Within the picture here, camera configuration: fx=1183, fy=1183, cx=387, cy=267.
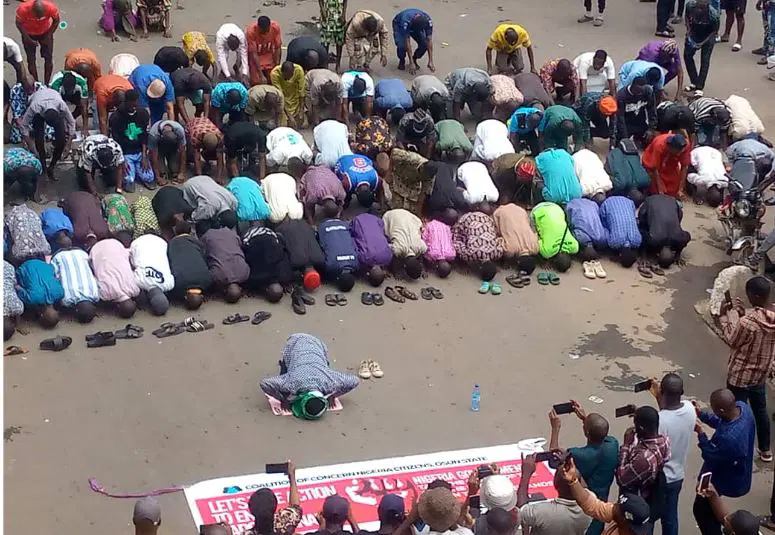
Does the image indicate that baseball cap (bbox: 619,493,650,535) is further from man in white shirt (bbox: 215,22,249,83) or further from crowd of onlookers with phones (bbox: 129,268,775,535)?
man in white shirt (bbox: 215,22,249,83)

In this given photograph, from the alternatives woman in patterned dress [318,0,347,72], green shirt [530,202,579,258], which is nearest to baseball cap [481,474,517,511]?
green shirt [530,202,579,258]

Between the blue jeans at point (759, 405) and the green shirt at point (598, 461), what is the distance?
163cm

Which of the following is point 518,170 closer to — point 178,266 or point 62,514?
point 178,266

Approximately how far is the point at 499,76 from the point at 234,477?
6820 millimetres

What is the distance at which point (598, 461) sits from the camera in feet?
20.8

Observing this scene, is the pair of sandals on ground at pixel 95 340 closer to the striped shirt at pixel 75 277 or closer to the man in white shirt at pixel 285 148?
the striped shirt at pixel 75 277

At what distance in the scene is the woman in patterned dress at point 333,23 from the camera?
13.8 m

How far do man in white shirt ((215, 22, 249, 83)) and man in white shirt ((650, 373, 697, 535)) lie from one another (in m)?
7.71

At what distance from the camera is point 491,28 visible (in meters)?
16.0

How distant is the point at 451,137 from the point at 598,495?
596cm

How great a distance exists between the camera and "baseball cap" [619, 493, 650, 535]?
18.1 ft

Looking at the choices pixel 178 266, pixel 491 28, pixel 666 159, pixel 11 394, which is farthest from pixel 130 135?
pixel 491 28

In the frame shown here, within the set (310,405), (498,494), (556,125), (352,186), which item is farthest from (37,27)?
(498,494)

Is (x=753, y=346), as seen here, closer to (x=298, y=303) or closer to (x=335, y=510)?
(x=335, y=510)
